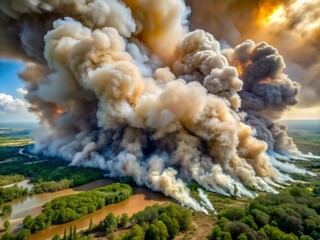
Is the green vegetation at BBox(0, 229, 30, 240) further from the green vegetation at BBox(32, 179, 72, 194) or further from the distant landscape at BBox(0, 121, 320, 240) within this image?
the green vegetation at BBox(32, 179, 72, 194)

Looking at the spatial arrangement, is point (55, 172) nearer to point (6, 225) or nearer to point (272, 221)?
point (6, 225)

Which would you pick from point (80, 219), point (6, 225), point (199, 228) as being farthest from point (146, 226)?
point (6, 225)

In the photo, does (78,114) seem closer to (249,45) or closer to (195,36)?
(195,36)

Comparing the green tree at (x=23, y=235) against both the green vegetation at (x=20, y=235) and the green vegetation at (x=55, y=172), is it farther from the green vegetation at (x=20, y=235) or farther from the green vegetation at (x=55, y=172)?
the green vegetation at (x=55, y=172)

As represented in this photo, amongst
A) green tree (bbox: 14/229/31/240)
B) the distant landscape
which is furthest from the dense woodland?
green tree (bbox: 14/229/31/240)

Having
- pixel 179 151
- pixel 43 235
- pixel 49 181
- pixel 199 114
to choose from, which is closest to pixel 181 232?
pixel 43 235

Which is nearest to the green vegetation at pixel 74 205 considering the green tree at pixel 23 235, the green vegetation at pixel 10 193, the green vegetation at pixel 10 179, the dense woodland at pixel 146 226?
the green tree at pixel 23 235
